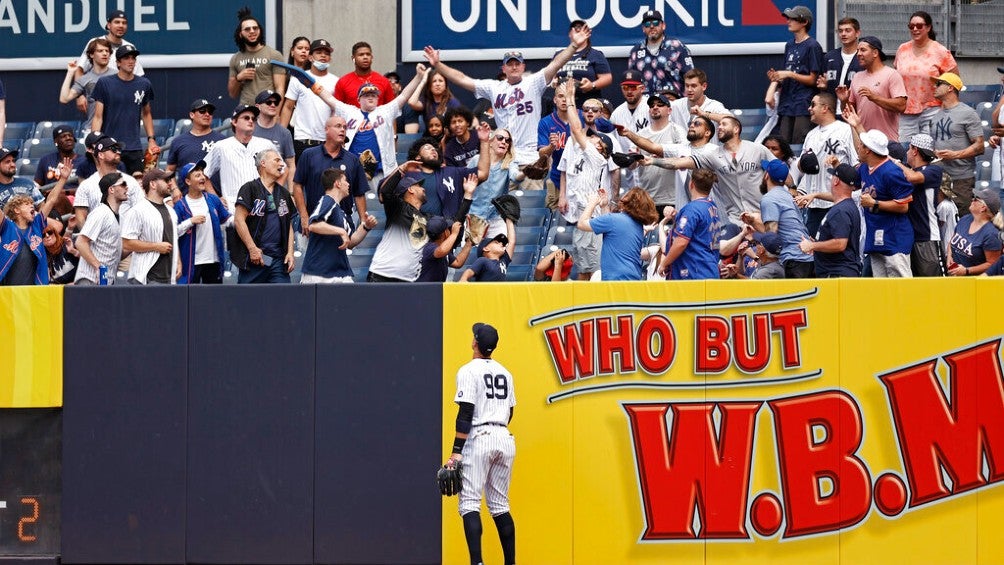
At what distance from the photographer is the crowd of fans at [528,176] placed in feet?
39.5

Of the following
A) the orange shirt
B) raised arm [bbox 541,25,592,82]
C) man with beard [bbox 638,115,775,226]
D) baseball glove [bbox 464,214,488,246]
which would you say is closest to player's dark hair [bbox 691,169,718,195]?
man with beard [bbox 638,115,775,226]

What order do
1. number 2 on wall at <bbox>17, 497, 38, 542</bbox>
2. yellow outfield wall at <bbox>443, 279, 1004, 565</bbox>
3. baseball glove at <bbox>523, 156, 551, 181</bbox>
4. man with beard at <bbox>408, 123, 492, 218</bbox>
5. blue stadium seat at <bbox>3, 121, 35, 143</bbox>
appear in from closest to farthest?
yellow outfield wall at <bbox>443, 279, 1004, 565</bbox>
number 2 on wall at <bbox>17, 497, 38, 542</bbox>
man with beard at <bbox>408, 123, 492, 218</bbox>
baseball glove at <bbox>523, 156, 551, 181</bbox>
blue stadium seat at <bbox>3, 121, 35, 143</bbox>

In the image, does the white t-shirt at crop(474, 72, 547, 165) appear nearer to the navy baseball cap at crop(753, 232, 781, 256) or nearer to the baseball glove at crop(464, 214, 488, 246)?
the baseball glove at crop(464, 214, 488, 246)

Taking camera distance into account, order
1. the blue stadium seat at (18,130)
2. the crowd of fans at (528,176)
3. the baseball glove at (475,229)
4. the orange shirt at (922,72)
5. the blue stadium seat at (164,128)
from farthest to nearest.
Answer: the blue stadium seat at (18,130) < the blue stadium seat at (164,128) < the orange shirt at (922,72) < the baseball glove at (475,229) < the crowd of fans at (528,176)

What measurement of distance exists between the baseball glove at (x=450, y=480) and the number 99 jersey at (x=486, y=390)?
37 cm

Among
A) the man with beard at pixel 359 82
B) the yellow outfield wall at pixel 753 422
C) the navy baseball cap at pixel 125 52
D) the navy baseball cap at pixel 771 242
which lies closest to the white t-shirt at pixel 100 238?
the yellow outfield wall at pixel 753 422

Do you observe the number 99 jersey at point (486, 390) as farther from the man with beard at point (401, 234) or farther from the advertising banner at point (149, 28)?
the advertising banner at point (149, 28)

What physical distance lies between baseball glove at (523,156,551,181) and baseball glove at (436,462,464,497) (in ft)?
17.2

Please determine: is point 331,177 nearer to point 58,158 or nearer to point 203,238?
point 203,238

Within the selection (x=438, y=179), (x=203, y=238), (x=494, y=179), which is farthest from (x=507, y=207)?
(x=203, y=238)

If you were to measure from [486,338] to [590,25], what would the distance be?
8.42 m

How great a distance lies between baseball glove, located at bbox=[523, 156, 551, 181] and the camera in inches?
595

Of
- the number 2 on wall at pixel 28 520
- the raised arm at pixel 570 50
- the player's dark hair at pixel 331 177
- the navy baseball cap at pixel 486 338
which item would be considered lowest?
the number 2 on wall at pixel 28 520

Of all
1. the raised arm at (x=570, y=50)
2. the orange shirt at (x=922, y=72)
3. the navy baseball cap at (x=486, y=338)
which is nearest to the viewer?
the navy baseball cap at (x=486, y=338)
